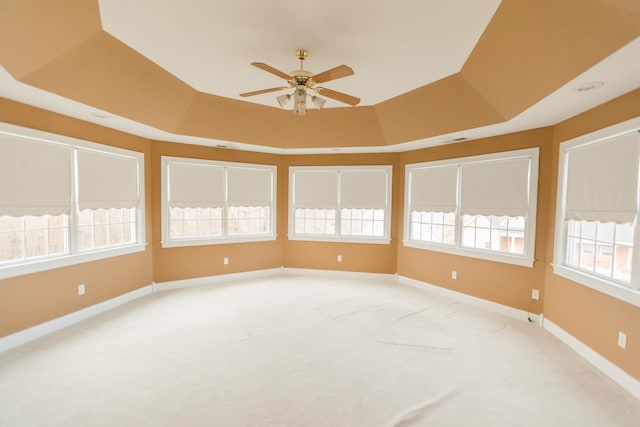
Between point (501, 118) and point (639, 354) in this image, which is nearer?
point (639, 354)

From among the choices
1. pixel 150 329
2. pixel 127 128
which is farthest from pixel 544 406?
pixel 127 128

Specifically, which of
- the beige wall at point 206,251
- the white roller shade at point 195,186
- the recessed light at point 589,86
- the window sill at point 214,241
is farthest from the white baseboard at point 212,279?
the recessed light at point 589,86

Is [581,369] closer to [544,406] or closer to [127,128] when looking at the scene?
[544,406]

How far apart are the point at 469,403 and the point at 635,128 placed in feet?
8.87

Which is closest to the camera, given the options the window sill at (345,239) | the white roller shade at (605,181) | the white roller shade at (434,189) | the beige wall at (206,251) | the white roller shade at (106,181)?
the white roller shade at (605,181)

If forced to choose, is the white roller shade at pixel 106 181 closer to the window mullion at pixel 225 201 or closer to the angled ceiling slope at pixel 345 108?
the angled ceiling slope at pixel 345 108

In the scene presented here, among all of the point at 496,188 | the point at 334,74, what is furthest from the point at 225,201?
the point at 496,188

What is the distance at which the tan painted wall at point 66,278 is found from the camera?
121 inches

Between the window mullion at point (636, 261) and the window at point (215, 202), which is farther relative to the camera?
the window at point (215, 202)

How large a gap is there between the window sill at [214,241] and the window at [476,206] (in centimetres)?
285

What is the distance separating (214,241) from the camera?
544 cm

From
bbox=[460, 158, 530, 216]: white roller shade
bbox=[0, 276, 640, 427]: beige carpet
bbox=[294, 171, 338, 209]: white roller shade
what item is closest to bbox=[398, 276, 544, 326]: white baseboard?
bbox=[0, 276, 640, 427]: beige carpet

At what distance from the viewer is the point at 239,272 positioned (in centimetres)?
578

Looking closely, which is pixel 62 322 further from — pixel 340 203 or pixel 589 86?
pixel 589 86
